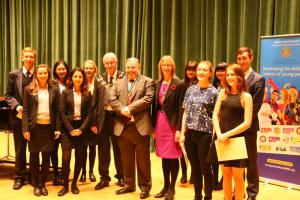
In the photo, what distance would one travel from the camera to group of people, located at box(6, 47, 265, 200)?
3.37 m

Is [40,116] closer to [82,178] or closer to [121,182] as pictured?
[82,178]

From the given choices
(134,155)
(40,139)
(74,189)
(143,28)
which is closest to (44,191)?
(74,189)

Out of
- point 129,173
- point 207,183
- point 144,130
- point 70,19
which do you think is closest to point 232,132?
point 207,183

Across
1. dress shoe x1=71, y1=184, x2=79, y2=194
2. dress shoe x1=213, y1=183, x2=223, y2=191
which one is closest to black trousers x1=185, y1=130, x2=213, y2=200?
dress shoe x1=213, y1=183, x2=223, y2=191

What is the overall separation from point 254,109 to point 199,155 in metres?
0.61

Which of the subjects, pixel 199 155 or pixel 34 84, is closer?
pixel 199 155

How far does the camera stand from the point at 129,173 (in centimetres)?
405

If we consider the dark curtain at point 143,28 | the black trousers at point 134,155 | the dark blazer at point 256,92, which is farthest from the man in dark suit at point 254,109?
the dark curtain at point 143,28

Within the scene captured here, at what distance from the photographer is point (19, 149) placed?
4336 millimetres

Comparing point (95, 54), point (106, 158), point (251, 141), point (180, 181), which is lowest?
point (180, 181)

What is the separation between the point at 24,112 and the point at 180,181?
1896 mm

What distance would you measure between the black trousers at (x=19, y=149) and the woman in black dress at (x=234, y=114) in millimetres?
2222

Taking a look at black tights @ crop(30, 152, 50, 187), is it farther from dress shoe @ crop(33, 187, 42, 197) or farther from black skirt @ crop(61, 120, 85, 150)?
black skirt @ crop(61, 120, 85, 150)

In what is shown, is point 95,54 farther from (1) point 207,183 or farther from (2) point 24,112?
(1) point 207,183
